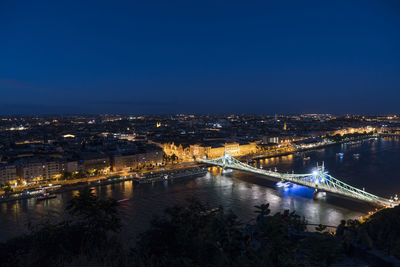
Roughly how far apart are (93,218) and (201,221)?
124cm

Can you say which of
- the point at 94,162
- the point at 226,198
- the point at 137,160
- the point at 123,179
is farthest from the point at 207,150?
the point at 226,198

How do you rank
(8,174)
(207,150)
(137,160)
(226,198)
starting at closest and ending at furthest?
Result: 1. (226,198)
2. (8,174)
3. (137,160)
4. (207,150)

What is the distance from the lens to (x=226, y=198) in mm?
6922

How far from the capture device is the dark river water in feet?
18.6

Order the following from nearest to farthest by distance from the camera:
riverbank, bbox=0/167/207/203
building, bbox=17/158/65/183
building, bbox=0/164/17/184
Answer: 1. riverbank, bbox=0/167/207/203
2. building, bbox=0/164/17/184
3. building, bbox=17/158/65/183

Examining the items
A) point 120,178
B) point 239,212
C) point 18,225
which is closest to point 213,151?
point 120,178

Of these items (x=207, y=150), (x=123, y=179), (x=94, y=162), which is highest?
(x=94, y=162)

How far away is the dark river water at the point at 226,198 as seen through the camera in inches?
223

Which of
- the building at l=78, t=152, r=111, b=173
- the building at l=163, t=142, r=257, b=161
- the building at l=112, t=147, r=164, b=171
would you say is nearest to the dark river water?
the building at l=78, t=152, r=111, b=173

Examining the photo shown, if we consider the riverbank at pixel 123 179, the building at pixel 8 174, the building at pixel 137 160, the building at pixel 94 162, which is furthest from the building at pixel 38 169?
the building at pixel 137 160

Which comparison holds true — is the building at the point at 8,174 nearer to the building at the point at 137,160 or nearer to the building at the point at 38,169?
the building at the point at 38,169

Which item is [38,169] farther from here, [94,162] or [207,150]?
[207,150]

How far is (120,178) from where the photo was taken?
915cm

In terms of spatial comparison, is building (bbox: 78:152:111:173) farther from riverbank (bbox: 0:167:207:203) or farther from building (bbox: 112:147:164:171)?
riverbank (bbox: 0:167:207:203)
